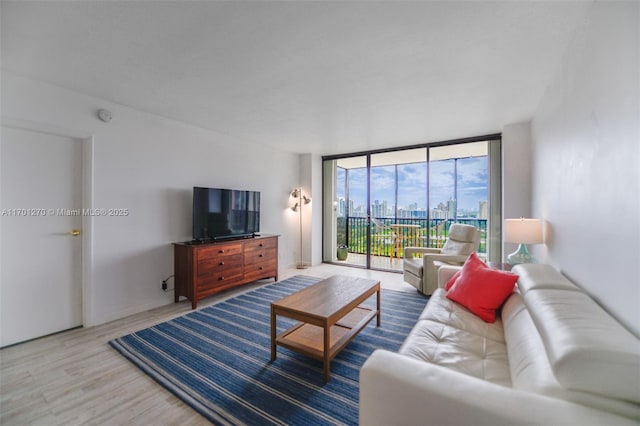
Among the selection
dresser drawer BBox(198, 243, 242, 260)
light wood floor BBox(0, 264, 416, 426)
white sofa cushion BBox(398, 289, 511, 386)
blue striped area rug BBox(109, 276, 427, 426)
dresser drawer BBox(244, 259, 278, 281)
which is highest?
dresser drawer BBox(198, 243, 242, 260)

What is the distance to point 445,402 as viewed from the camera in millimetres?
844

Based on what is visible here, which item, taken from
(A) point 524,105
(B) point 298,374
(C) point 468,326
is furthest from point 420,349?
(A) point 524,105

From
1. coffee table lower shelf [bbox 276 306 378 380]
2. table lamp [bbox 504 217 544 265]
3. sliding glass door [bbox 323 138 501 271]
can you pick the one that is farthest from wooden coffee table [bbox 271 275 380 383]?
sliding glass door [bbox 323 138 501 271]

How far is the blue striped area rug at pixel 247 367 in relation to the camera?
155 cm

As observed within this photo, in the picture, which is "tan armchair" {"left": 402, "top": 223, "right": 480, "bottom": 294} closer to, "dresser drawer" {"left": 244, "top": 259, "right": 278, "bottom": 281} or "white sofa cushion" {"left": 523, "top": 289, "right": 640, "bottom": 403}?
"dresser drawer" {"left": 244, "top": 259, "right": 278, "bottom": 281}

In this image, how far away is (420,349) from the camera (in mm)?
1438

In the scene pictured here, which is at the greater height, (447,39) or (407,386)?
(447,39)

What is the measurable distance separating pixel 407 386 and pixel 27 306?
10.8ft

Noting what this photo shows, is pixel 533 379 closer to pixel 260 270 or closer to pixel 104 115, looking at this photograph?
pixel 260 270

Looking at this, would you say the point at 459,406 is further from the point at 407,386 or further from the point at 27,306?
the point at 27,306

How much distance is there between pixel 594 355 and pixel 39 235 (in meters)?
3.84

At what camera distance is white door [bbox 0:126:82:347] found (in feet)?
7.54

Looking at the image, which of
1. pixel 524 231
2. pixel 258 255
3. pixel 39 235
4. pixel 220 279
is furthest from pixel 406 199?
pixel 39 235

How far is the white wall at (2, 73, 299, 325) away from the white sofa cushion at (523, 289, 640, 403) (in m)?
3.59
